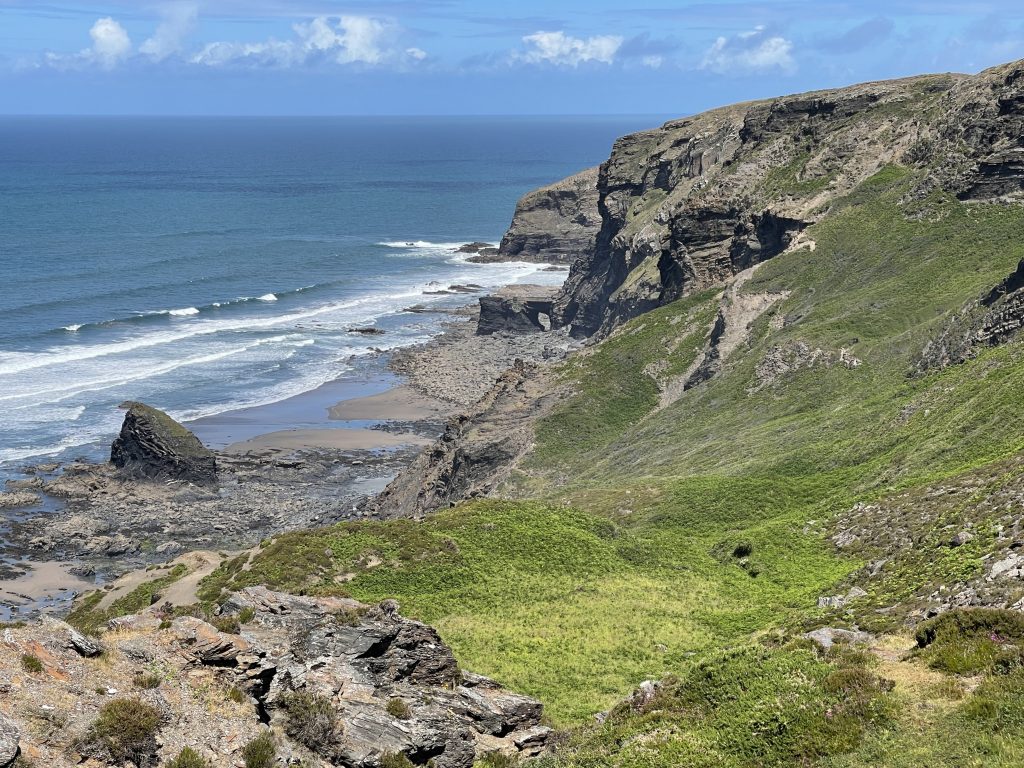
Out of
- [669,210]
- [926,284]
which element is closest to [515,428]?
[926,284]

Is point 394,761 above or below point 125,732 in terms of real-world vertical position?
below

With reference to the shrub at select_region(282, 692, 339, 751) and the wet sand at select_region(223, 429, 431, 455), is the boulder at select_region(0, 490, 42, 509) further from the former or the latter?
the shrub at select_region(282, 692, 339, 751)

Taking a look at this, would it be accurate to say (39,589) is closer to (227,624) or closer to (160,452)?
(160,452)

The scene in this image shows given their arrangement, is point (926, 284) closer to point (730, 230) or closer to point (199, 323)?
point (730, 230)

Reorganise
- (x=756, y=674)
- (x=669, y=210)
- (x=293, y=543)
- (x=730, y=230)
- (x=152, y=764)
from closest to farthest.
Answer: (x=152, y=764) < (x=756, y=674) < (x=293, y=543) < (x=730, y=230) < (x=669, y=210)

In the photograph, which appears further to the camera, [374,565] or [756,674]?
[374,565]

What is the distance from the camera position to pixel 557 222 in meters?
160

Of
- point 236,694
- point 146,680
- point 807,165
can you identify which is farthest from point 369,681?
point 807,165

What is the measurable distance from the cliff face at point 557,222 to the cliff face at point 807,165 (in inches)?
2035

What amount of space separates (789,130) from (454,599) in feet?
214

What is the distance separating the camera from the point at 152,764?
16016 millimetres

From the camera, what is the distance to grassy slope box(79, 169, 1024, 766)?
1045 inches

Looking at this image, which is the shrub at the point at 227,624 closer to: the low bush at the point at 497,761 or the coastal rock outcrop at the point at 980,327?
the low bush at the point at 497,761

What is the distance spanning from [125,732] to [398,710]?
4.89 metres
